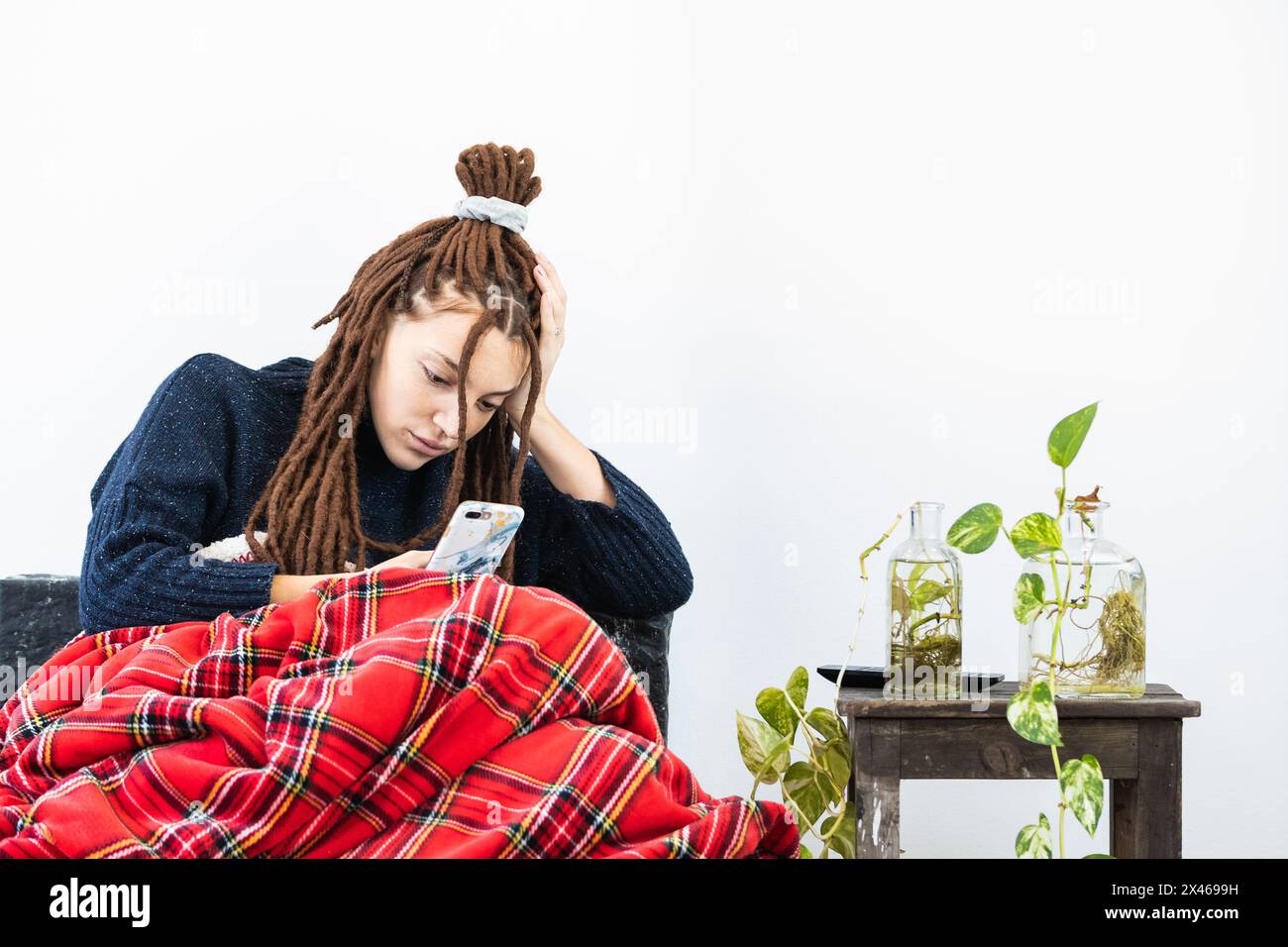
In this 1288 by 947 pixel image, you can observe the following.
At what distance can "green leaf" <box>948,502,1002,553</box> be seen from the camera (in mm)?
1268

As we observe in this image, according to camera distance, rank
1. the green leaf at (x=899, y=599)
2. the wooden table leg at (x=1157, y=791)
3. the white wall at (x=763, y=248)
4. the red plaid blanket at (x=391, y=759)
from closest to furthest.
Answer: the red plaid blanket at (x=391, y=759), the wooden table leg at (x=1157, y=791), the green leaf at (x=899, y=599), the white wall at (x=763, y=248)

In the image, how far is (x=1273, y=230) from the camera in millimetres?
1762

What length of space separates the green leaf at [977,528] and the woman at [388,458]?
42 centimetres

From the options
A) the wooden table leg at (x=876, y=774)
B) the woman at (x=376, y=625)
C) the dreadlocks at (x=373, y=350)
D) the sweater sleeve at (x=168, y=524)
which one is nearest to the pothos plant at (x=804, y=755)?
the wooden table leg at (x=876, y=774)

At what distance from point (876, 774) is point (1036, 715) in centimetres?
19

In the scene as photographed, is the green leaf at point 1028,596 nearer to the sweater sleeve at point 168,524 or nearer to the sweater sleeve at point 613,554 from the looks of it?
the sweater sleeve at point 613,554

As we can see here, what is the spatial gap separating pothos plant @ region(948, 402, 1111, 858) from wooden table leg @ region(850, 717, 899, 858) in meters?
0.13

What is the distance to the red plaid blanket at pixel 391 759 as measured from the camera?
86 centimetres

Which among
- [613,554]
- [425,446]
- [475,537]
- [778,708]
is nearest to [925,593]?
[778,708]
